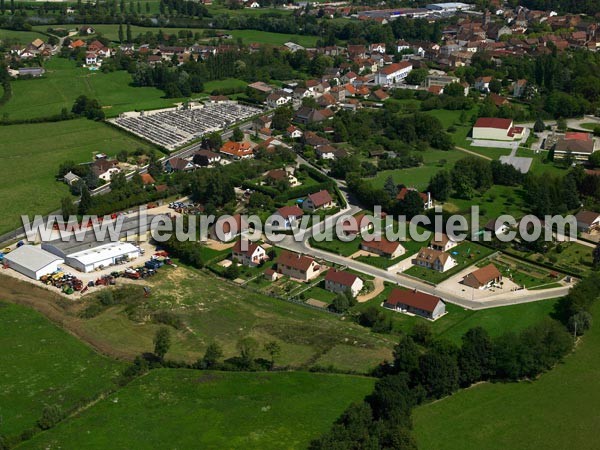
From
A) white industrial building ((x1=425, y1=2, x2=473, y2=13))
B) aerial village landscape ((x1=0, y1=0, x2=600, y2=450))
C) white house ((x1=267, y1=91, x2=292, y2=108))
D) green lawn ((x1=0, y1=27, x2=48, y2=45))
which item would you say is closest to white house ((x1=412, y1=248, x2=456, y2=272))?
aerial village landscape ((x1=0, y1=0, x2=600, y2=450))

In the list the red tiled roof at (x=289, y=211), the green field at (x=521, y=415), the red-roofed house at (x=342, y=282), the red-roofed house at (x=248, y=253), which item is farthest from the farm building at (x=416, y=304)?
the red tiled roof at (x=289, y=211)

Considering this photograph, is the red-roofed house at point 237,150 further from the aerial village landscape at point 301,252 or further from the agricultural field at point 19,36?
the agricultural field at point 19,36

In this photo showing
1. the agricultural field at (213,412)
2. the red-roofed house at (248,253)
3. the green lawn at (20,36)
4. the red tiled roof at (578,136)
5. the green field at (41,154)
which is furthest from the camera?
the green lawn at (20,36)

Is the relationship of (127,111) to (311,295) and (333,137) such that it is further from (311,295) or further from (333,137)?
(311,295)

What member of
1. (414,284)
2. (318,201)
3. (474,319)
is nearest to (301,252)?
(318,201)

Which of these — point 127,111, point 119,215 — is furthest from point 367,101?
point 119,215

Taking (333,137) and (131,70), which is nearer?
(333,137)

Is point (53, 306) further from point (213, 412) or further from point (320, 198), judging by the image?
point (320, 198)
